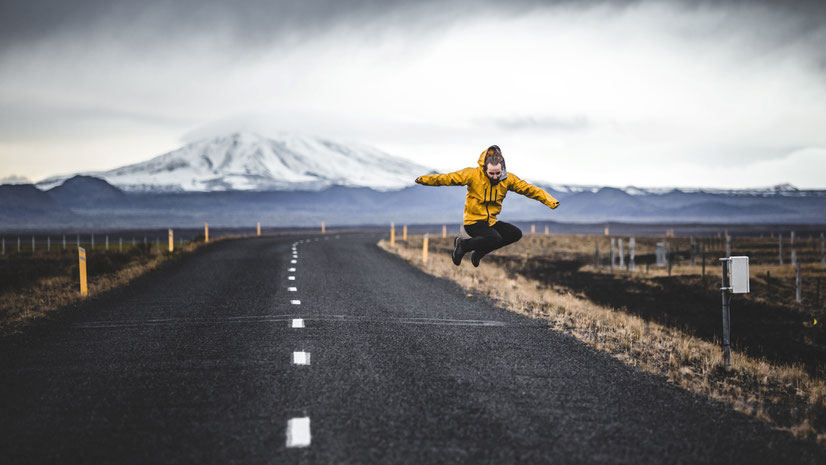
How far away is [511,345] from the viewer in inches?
359

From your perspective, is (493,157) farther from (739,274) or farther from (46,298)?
(46,298)

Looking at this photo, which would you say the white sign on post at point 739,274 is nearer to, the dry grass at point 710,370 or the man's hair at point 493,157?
the dry grass at point 710,370

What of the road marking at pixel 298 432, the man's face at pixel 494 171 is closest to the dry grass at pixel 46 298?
the road marking at pixel 298 432

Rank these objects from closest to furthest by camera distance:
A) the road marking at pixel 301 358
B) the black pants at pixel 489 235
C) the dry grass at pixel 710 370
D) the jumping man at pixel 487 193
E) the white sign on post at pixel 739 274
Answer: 1. the dry grass at pixel 710 370
2. the road marking at pixel 301 358
3. the white sign on post at pixel 739 274
4. the jumping man at pixel 487 193
5. the black pants at pixel 489 235

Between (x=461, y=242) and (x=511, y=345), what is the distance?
4.87ft

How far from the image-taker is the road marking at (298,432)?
5082mm

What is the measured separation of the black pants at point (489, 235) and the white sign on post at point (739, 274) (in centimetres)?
246

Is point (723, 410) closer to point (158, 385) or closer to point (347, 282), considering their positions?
point (158, 385)

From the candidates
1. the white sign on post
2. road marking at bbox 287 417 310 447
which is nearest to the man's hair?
the white sign on post

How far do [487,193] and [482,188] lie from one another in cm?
10

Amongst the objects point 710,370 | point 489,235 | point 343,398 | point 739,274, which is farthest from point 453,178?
point 710,370

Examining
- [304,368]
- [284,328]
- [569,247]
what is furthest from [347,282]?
[569,247]

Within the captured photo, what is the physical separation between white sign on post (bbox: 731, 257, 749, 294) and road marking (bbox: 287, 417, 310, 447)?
5262 mm

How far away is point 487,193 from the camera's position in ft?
27.6
